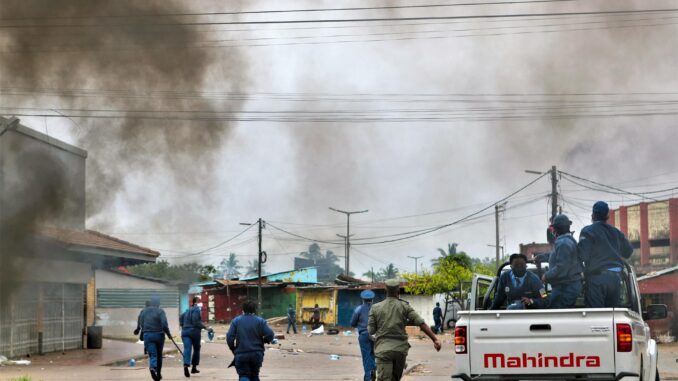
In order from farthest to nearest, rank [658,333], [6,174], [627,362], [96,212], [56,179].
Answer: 1. [658,333]
2. [96,212]
3. [56,179]
4. [6,174]
5. [627,362]

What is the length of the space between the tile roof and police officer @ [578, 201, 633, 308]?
14360 mm

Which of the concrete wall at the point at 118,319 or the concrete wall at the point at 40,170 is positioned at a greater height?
the concrete wall at the point at 40,170

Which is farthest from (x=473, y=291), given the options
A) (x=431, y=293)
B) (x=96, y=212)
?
(x=431, y=293)

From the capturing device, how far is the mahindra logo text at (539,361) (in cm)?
820

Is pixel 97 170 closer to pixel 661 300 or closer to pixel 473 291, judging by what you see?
pixel 473 291

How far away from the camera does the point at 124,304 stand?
33438 mm

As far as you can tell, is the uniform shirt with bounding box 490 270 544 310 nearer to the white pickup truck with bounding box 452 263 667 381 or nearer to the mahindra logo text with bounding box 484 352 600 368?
the white pickup truck with bounding box 452 263 667 381

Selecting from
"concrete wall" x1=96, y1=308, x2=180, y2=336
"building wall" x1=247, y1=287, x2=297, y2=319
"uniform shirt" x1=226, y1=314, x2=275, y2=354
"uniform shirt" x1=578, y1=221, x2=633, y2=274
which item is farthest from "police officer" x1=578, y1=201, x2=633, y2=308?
"building wall" x1=247, y1=287, x2=297, y2=319

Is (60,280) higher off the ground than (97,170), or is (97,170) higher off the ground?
(97,170)

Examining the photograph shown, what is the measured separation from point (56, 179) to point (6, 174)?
5.20 feet

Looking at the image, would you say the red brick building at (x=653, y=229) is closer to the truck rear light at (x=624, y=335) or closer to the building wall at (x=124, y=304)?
the building wall at (x=124, y=304)

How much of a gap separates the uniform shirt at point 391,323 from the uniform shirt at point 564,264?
1509mm

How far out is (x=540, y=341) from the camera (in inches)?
326

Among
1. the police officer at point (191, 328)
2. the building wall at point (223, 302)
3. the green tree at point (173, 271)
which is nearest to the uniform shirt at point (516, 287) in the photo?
the police officer at point (191, 328)
